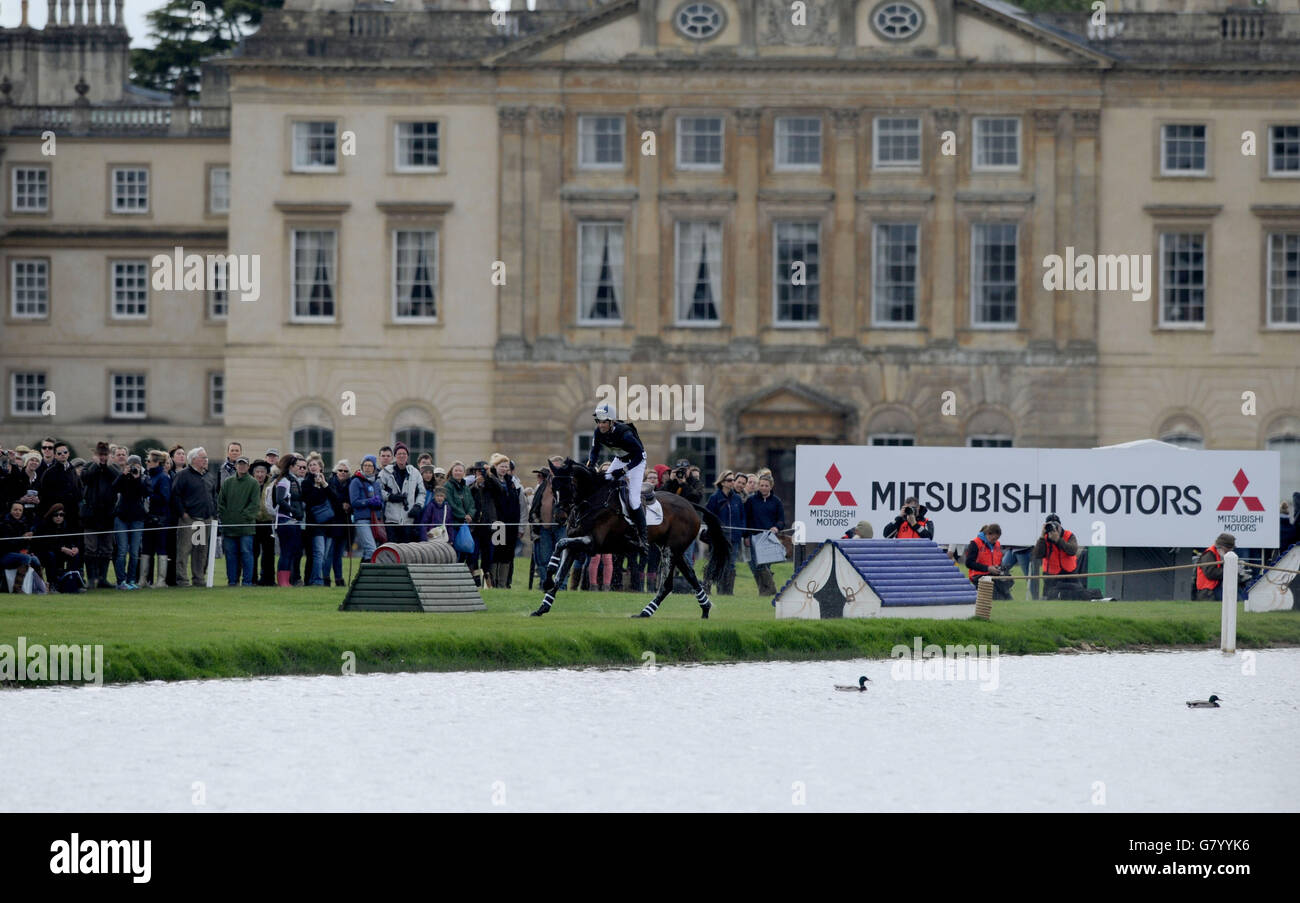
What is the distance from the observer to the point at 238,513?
29.4 meters

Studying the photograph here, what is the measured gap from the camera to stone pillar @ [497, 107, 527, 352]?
184ft

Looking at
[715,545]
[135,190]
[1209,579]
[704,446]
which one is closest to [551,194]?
[704,446]

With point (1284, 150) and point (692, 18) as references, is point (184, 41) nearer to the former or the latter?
point (692, 18)

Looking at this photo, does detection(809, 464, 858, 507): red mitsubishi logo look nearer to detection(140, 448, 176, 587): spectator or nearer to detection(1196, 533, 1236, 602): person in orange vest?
detection(1196, 533, 1236, 602): person in orange vest

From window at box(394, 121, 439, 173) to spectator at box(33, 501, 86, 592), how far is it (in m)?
30.3

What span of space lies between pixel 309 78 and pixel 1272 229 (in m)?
24.8

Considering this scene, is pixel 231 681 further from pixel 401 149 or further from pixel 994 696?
pixel 401 149

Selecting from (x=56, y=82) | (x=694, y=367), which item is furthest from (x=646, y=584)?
(x=56, y=82)

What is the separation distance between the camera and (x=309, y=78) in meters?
56.9

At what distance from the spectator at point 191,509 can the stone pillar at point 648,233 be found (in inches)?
1084

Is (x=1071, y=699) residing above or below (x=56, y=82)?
below

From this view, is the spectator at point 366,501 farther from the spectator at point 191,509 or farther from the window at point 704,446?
the window at point 704,446

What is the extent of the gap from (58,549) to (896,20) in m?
34.1
